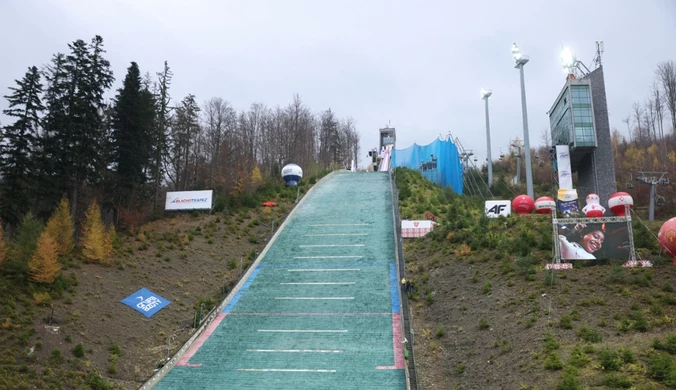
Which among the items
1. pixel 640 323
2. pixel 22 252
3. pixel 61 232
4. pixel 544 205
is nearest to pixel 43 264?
pixel 22 252

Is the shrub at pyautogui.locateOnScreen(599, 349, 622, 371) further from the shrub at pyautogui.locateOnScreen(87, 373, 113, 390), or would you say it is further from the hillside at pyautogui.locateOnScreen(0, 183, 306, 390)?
the shrub at pyautogui.locateOnScreen(87, 373, 113, 390)

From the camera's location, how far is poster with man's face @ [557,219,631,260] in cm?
1908

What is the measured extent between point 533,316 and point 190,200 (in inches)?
851

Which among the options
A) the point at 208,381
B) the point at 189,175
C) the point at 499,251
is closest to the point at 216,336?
the point at 208,381

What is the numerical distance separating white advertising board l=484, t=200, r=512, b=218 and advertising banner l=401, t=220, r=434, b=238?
3058mm

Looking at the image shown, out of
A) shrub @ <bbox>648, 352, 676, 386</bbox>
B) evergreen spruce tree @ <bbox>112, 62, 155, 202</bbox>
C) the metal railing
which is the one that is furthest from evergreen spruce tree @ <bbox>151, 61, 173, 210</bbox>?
shrub @ <bbox>648, 352, 676, 386</bbox>

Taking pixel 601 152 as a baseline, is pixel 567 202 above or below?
below

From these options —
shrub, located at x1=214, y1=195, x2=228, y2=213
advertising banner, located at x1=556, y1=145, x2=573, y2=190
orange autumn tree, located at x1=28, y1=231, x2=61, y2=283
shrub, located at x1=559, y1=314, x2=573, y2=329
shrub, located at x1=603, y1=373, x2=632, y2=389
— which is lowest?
shrub, located at x1=603, y1=373, x2=632, y2=389

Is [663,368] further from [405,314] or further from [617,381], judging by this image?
[405,314]

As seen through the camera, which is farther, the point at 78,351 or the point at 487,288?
the point at 487,288

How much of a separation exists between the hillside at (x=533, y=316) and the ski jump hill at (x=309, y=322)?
1.37 meters

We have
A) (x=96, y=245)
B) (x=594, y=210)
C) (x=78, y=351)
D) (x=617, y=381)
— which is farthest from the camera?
(x=594, y=210)

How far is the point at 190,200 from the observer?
31672mm

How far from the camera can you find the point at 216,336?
18703 millimetres
